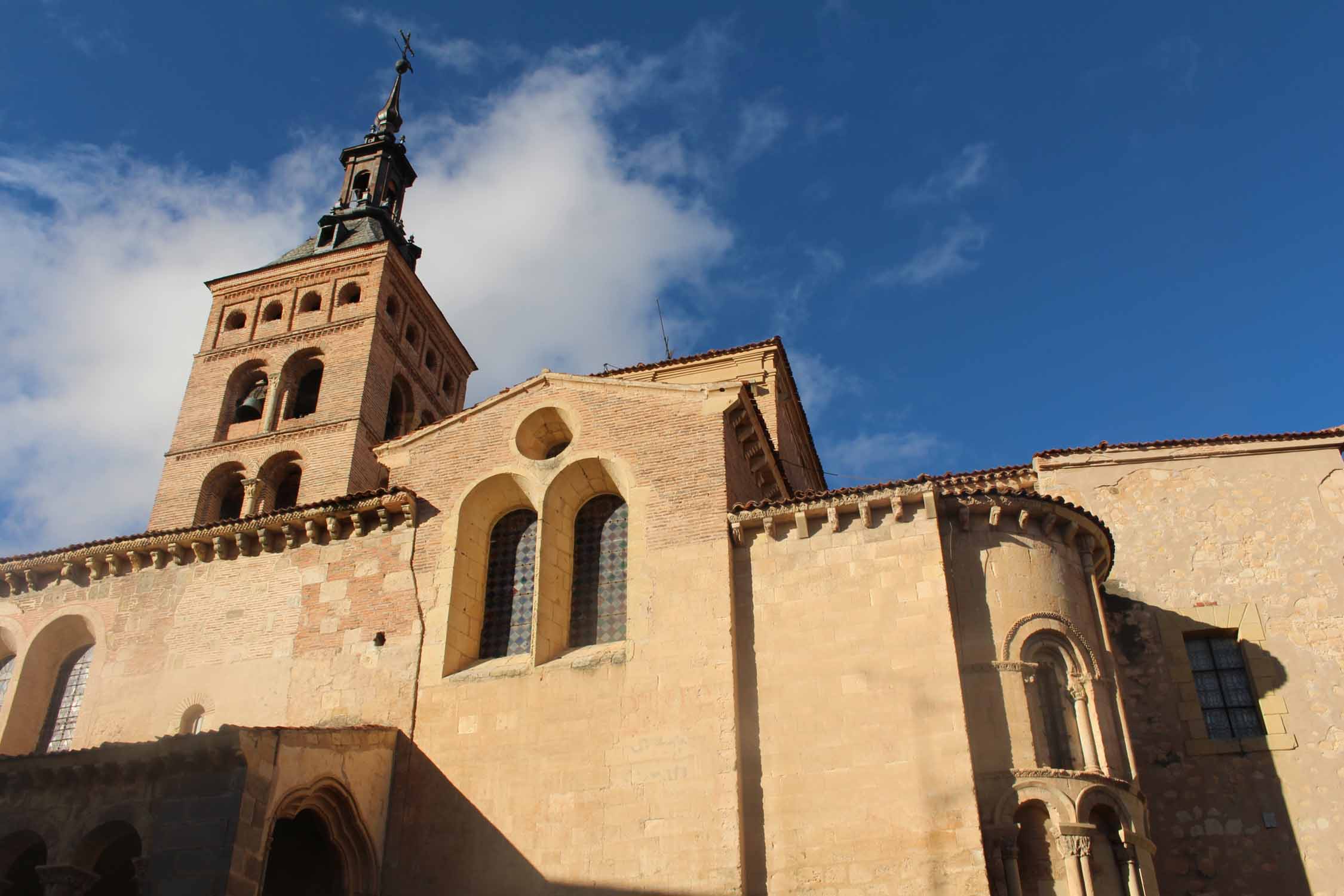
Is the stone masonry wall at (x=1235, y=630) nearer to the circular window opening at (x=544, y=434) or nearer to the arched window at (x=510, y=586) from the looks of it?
the circular window opening at (x=544, y=434)

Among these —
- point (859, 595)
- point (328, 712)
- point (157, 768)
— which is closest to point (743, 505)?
point (859, 595)

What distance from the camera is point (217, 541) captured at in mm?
18031

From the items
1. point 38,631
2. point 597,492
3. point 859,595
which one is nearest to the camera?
point 859,595

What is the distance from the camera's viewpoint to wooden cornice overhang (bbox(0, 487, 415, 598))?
17.4 meters

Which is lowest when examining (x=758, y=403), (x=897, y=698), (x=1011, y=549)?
(x=897, y=698)

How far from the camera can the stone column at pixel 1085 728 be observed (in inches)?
539

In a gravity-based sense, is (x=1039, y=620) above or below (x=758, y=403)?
below

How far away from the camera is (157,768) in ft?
40.3

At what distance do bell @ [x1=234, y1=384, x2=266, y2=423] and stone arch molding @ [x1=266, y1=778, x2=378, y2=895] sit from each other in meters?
17.0

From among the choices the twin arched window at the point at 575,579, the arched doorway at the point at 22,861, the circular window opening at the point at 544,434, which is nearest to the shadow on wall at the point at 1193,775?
the twin arched window at the point at 575,579

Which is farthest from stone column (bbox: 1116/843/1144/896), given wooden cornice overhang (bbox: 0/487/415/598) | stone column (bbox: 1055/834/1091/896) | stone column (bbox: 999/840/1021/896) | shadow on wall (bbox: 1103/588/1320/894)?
wooden cornice overhang (bbox: 0/487/415/598)

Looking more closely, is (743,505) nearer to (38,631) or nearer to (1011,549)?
(1011,549)

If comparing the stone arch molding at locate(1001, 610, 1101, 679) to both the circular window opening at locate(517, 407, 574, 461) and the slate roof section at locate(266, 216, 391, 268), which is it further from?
the slate roof section at locate(266, 216, 391, 268)

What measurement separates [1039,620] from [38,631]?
15.6m
